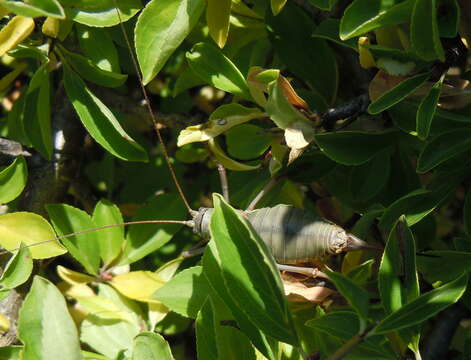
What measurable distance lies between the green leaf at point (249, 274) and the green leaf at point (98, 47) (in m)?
0.36

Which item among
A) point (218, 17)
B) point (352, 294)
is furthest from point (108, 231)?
point (352, 294)

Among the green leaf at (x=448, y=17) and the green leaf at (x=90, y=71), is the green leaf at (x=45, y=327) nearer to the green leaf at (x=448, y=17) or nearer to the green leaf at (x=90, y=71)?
the green leaf at (x=90, y=71)

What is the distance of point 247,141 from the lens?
97 centimetres

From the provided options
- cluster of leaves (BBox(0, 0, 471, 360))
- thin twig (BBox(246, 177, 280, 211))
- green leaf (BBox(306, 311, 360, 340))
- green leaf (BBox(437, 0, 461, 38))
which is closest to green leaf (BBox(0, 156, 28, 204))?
cluster of leaves (BBox(0, 0, 471, 360))

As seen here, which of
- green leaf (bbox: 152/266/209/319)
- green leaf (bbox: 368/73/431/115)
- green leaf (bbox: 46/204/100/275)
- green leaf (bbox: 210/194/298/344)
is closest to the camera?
green leaf (bbox: 210/194/298/344)

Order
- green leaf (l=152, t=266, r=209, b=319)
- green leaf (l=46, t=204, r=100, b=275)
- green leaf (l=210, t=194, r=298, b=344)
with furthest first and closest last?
1. green leaf (l=46, t=204, r=100, b=275)
2. green leaf (l=152, t=266, r=209, b=319)
3. green leaf (l=210, t=194, r=298, b=344)

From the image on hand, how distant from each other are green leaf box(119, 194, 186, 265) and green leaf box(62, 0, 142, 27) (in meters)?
0.32

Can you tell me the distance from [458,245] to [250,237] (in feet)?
1.15

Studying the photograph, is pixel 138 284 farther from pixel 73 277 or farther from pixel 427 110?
pixel 427 110

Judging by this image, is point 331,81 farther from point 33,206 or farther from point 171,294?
point 33,206

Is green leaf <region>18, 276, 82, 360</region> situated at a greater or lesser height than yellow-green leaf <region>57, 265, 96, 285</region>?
greater

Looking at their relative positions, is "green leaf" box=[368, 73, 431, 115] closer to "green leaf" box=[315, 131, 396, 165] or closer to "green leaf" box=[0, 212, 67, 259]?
"green leaf" box=[315, 131, 396, 165]

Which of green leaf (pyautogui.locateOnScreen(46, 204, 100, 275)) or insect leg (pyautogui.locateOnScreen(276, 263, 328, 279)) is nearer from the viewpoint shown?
insect leg (pyautogui.locateOnScreen(276, 263, 328, 279))

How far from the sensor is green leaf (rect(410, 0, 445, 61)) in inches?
27.0
